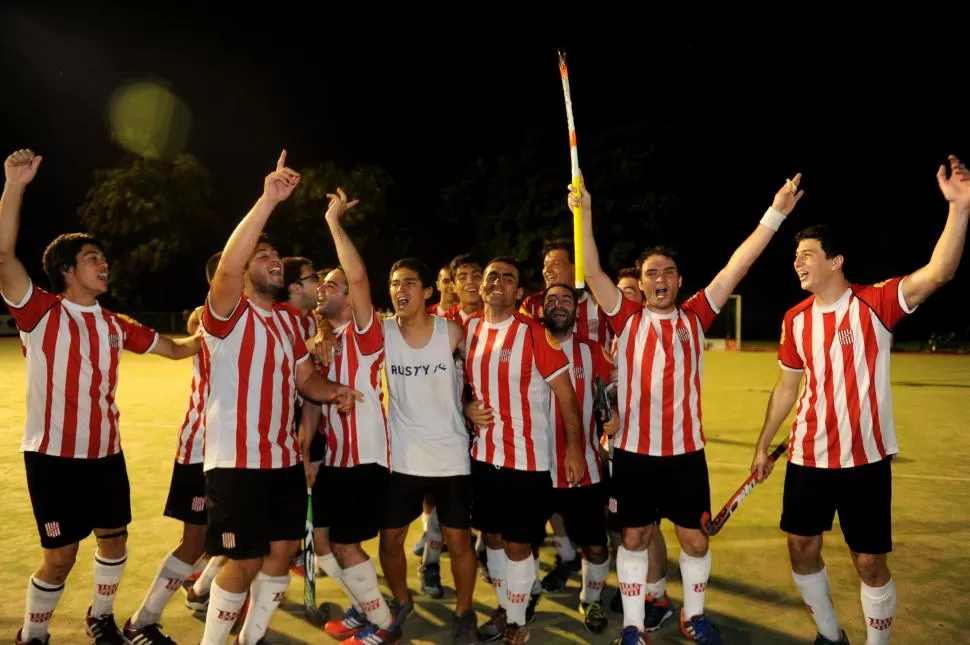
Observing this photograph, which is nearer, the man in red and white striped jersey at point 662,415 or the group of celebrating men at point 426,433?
the group of celebrating men at point 426,433

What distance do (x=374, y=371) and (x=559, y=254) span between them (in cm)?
236

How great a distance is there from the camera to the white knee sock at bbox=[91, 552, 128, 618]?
4566mm

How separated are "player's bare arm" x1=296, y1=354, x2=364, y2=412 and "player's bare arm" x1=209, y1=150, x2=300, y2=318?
2.31 feet

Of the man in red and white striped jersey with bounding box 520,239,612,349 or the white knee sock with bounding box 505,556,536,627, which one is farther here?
the man in red and white striped jersey with bounding box 520,239,612,349

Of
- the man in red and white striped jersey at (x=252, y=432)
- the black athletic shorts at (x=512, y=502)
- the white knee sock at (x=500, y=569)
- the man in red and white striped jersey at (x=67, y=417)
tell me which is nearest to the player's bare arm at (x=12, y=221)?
the man in red and white striped jersey at (x=67, y=417)

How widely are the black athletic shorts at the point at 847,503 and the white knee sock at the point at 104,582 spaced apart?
13.8ft

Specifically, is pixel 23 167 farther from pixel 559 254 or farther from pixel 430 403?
pixel 559 254

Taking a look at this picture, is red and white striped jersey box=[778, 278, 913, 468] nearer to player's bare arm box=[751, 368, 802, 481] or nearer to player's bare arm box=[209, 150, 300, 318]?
player's bare arm box=[751, 368, 802, 481]

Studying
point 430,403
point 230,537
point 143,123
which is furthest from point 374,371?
point 143,123

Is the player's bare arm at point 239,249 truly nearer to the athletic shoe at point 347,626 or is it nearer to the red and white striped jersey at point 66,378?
the red and white striped jersey at point 66,378

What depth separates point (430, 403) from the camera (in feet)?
15.9

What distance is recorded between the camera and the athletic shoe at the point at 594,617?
16.1ft

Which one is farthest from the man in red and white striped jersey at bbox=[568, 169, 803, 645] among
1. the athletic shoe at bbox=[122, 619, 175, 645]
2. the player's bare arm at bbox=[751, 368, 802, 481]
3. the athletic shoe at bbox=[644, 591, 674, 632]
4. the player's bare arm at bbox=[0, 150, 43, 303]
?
the player's bare arm at bbox=[0, 150, 43, 303]

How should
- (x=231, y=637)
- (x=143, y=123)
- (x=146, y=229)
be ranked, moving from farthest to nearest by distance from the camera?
(x=143, y=123)
(x=146, y=229)
(x=231, y=637)
